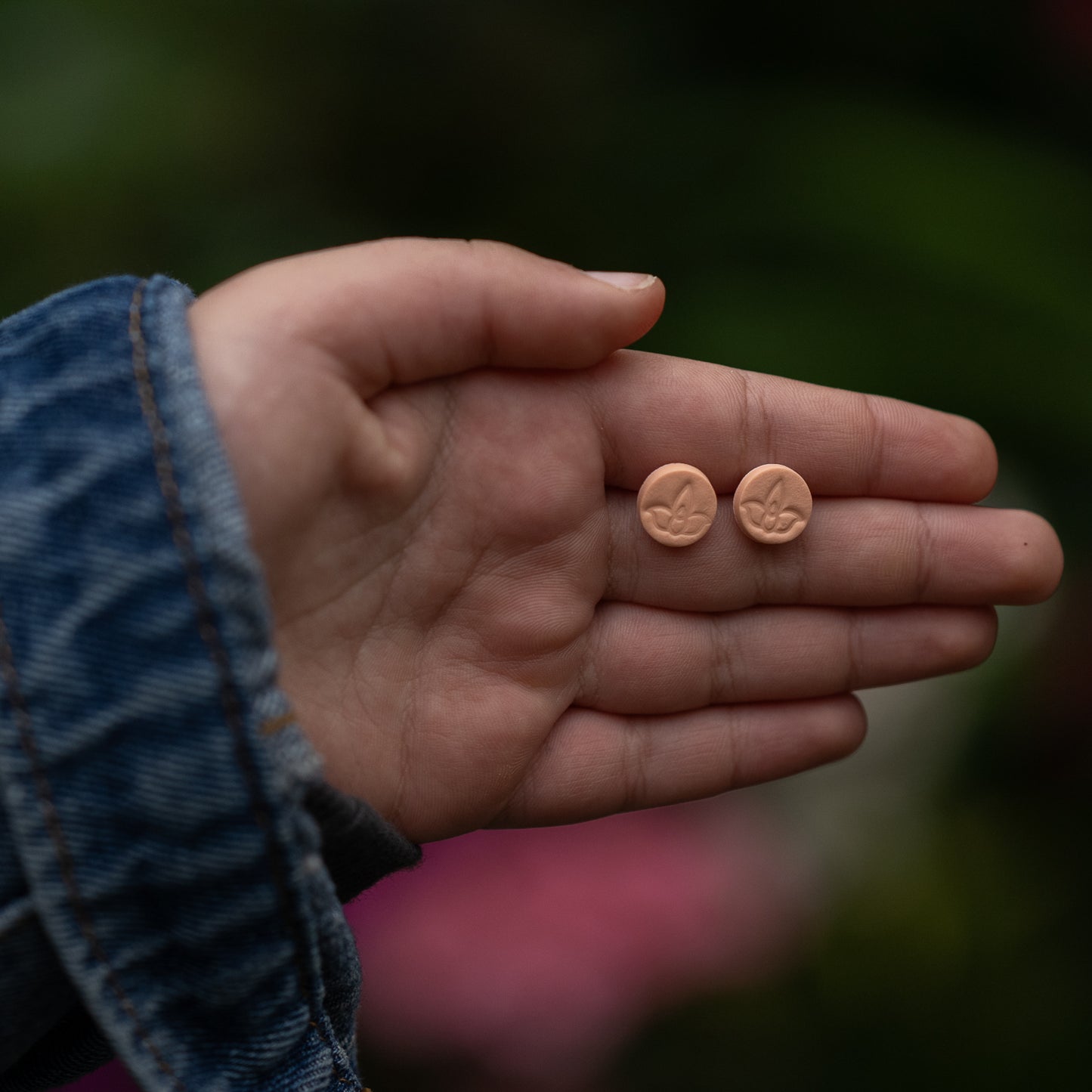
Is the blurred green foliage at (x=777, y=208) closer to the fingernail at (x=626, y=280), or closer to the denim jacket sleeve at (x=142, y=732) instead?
the fingernail at (x=626, y=280)

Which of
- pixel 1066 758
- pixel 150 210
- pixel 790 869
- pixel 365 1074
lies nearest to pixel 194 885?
pixel 365 1074

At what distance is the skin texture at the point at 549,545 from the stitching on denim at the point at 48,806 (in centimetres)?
29

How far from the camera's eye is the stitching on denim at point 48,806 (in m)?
0.96

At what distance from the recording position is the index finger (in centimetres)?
146

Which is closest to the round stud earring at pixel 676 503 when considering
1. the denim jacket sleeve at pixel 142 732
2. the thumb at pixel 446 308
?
the thumb at pixel 446 308

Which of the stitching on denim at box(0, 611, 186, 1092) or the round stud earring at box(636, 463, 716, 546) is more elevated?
the round stud earring at box(636, 463, 716, 546)

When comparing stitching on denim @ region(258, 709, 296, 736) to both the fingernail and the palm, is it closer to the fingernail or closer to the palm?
the palm

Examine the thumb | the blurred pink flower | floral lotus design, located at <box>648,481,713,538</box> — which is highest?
the thumb

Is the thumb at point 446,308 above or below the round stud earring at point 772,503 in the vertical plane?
above

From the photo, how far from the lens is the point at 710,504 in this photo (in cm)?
147

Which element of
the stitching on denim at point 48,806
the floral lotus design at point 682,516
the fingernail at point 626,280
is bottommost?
the stitching on denim at point 48,806

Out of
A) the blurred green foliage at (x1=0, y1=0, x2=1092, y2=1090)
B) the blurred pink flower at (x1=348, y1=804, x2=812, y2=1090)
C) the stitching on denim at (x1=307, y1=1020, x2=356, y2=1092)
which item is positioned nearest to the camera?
the stitching on denim at (x1=307, y1=1020, x2=356, y2=1092)

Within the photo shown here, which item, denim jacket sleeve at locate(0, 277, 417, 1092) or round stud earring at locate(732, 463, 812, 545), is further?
round stud earring at locate(732, 463, 812, 545)

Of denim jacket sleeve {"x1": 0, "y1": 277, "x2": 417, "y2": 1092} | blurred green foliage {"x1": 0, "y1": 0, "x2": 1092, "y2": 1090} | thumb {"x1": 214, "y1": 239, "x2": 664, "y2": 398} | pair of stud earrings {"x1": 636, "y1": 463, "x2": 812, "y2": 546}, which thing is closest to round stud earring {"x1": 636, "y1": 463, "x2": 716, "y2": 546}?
pair of stud earrings {"x1": 636, "y1": 463, "x2": 812, "y2": 546}
